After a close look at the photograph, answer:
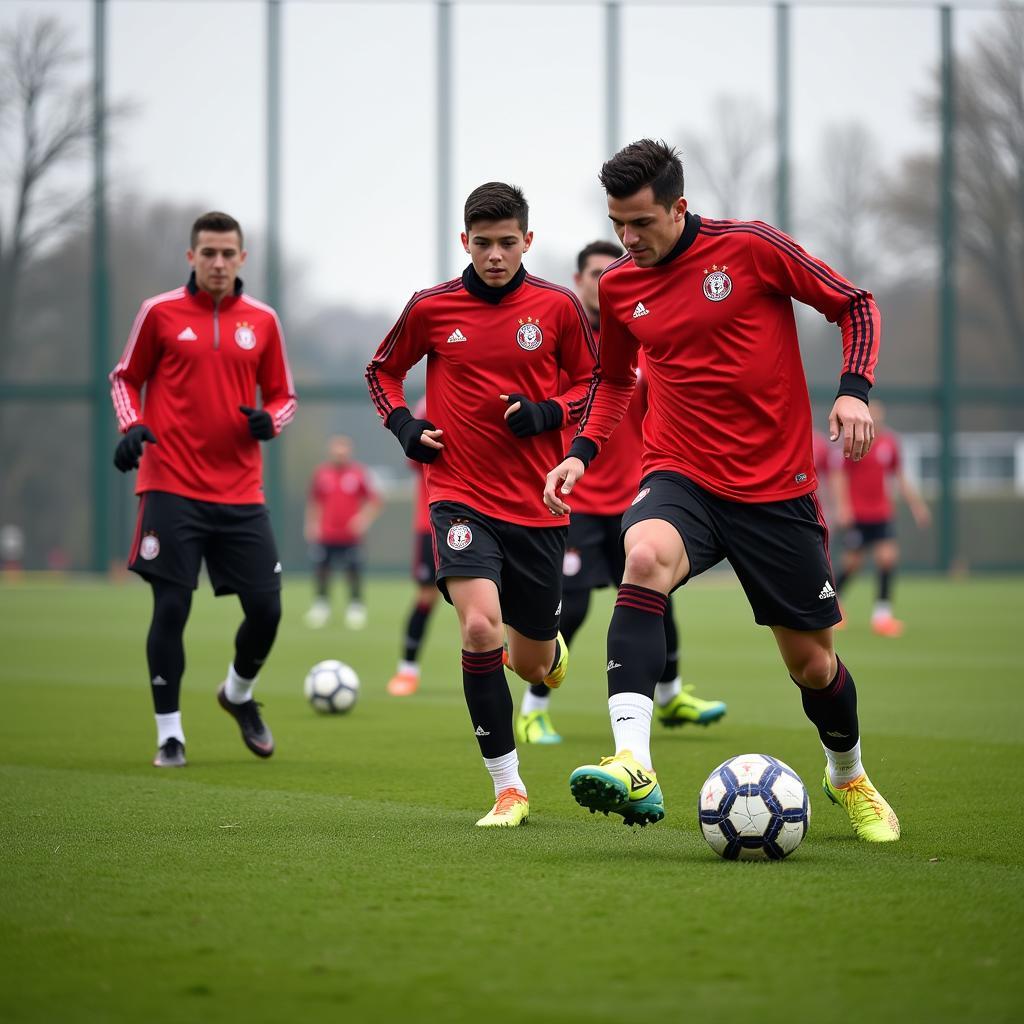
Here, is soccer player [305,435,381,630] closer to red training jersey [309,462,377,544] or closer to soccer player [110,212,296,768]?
red training jersey [309,462,377,544]

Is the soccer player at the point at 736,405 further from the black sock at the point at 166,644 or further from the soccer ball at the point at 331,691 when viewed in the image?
the soccer ball at the point at 331,691

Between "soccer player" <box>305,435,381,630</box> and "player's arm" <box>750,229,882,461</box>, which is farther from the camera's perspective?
"soccer player" <box>305,435,381,630</box>

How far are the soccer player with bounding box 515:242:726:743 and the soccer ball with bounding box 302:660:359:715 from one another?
1562 mm

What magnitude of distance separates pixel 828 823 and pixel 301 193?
89.2ft

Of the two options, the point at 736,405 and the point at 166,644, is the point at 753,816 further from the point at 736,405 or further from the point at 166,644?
the point at 166,644

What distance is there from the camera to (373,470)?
110ft

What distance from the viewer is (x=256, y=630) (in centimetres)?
789

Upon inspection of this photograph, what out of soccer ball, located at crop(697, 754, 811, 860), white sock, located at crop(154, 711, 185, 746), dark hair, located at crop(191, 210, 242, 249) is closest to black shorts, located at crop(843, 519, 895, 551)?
dark hair, located at crop(191, 210, 242, 249)

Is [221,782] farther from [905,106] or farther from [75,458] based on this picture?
[905,106]

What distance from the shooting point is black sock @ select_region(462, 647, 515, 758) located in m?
5.91

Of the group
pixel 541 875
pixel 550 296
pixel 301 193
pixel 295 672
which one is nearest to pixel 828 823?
pixel 541 875

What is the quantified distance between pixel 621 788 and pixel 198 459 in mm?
3750

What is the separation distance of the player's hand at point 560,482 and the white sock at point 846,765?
133cm

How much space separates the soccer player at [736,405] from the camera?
5.38 m
